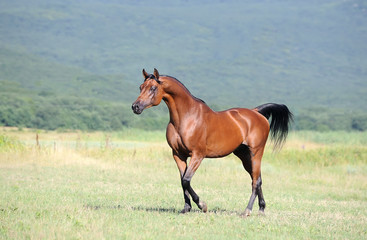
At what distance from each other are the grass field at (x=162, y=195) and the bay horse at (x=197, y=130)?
0.86 metres

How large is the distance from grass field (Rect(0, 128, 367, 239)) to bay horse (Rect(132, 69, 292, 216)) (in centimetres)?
86

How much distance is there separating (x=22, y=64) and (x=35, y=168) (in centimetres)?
9897

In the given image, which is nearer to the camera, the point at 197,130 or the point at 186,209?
the point at 197,130

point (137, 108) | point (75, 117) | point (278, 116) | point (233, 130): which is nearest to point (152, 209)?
point (233, 130)

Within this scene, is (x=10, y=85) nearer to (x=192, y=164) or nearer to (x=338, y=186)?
(x=338, y=186)

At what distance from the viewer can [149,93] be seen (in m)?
9.93

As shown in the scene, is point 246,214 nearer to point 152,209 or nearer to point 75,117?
point 152,209

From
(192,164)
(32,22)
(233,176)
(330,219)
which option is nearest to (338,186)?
(233,176)

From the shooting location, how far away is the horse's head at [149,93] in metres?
9.83

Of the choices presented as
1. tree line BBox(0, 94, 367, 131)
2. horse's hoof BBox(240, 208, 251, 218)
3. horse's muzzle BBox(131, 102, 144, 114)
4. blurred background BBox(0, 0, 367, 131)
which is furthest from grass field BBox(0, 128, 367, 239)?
blurred background BBox(0, 0, 367, 131)

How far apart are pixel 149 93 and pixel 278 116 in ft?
11.7

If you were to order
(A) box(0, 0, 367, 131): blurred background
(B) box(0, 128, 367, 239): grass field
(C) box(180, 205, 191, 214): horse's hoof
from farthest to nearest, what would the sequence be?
(A) box(0, 0, 367, 131): blurred background
(C) box(180, 205, 191, 214): horse's hoof
(B) box(0, 128, 367, 239): grass field

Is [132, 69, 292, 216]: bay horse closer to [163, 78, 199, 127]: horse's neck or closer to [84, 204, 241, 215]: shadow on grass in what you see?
[163, 78, 199, 127]: horse's neck

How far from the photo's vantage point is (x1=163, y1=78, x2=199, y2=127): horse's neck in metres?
10.2
